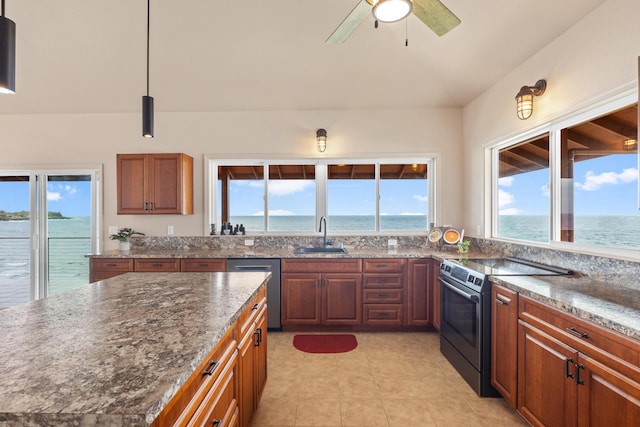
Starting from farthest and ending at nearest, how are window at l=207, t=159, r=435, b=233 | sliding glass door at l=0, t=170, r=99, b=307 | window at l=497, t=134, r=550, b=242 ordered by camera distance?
window at l=207, t=159, r=435, b=233
sliding glass door at l=0, t=170, r=99, b=307
window at l=497, t=134, r=550, b=242

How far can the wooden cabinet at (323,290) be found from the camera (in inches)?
129

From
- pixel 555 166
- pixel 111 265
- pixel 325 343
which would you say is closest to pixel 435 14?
pixel 555 166

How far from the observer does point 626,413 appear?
47.2 inches

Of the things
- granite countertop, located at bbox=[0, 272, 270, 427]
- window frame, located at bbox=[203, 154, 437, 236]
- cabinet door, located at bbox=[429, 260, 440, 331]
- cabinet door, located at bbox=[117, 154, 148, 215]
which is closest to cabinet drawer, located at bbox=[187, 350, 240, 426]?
granite countertop, located at bbox=[0, 272, 270, 427]

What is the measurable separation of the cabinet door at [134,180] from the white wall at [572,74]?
3.97 metres

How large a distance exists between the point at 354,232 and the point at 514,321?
2.24 m

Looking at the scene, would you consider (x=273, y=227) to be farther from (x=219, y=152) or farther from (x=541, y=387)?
(x=541, y=387)

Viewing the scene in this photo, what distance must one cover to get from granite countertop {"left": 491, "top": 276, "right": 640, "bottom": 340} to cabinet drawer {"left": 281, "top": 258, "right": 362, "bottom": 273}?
1473 millimetres

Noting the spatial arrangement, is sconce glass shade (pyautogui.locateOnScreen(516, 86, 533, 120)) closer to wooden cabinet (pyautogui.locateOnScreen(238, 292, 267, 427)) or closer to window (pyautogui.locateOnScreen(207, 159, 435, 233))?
window (pyautogui.locateOnScreen(207, 159, 435, 233))

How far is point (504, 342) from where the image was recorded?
1.97 metres

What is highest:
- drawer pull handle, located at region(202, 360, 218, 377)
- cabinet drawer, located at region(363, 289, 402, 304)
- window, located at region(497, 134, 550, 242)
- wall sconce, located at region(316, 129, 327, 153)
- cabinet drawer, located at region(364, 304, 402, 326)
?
wall sconce, located at region(316, 129, 327, 153)

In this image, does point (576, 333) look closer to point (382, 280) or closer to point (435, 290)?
point (435, 290)

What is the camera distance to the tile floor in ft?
6.39

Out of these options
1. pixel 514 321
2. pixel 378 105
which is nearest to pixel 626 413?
pixel 514 321
